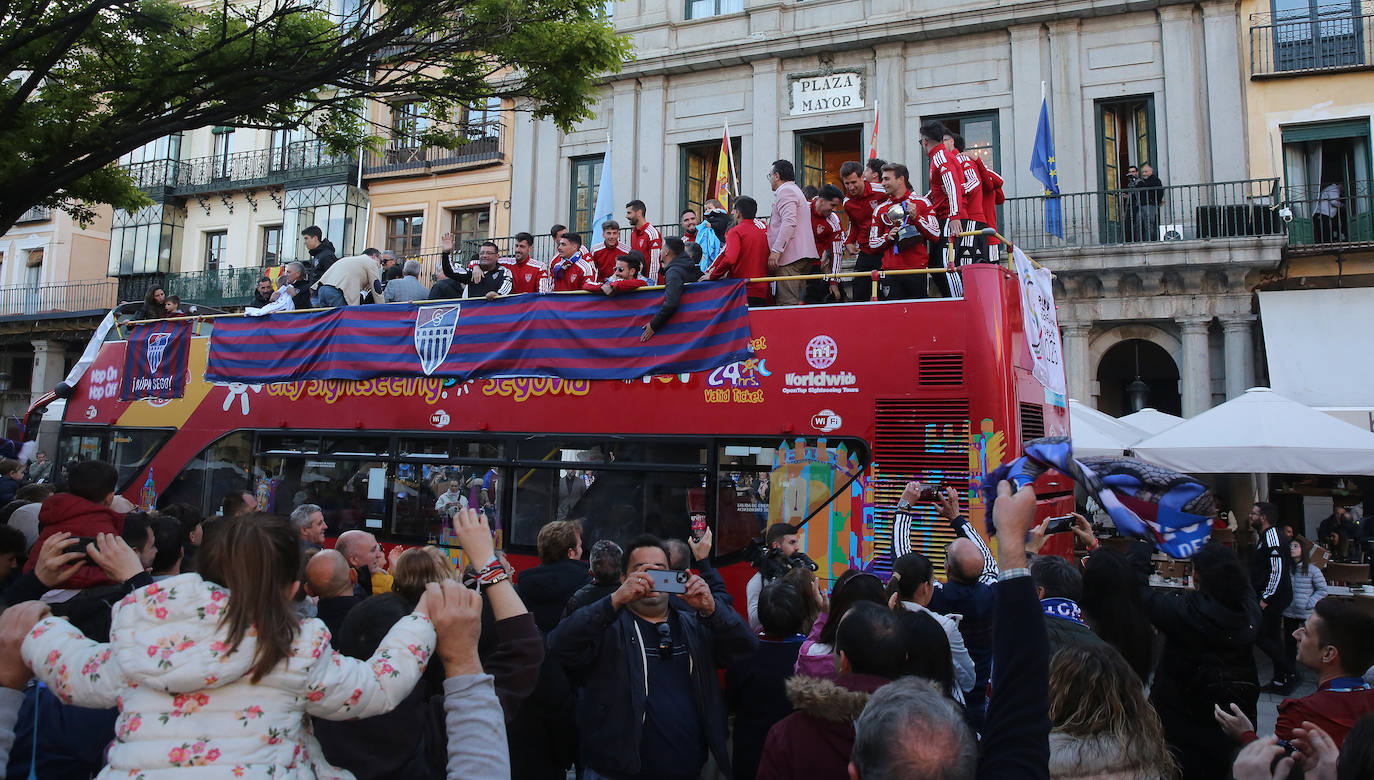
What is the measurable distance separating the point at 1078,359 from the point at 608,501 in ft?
40.4

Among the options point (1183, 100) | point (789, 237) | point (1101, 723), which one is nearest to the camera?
point (1101, 723)

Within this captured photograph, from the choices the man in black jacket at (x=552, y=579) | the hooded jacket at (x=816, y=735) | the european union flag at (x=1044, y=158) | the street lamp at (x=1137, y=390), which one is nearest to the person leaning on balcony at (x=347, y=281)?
A: the man in black jacket at (x=552, y=579)

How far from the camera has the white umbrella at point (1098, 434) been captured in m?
12.5

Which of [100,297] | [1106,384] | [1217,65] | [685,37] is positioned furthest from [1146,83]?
[100,297]

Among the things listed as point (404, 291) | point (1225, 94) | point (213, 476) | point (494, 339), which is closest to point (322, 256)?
point (404, 291)

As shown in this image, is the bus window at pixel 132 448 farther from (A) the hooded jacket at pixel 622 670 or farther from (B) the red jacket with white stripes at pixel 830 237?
(A) the hooded jacket at pixel 622 670

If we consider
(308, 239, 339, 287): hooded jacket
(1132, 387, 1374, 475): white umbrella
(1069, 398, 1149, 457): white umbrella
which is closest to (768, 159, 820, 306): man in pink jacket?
(1069, 398, 1149, 457): white umbrella

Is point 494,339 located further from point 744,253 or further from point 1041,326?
point 1041,326

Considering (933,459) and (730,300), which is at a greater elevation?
(730,300)

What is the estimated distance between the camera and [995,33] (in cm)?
1873

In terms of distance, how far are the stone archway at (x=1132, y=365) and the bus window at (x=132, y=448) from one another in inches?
612

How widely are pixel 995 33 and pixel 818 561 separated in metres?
14.5

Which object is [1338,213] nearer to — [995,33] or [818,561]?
[995,33]

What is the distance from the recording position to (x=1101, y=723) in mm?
2930
